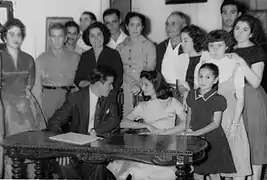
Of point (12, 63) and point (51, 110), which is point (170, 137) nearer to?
point (51, 110)

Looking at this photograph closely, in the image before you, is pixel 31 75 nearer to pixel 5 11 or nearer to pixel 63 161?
pixel 5 11

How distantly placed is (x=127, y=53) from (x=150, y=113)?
2.01 ft

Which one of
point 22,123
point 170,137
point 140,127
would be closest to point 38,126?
point 22,123

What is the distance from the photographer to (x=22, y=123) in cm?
356

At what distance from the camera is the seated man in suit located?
3.21 m

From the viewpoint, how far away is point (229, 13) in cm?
346

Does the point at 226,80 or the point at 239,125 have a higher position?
the point at 226,80

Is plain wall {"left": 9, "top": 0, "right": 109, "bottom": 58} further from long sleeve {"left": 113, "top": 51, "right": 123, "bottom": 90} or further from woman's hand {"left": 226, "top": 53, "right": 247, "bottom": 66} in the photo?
woman's hand {"left": 226, "top": 53, "right": 247, "bottom": 66}

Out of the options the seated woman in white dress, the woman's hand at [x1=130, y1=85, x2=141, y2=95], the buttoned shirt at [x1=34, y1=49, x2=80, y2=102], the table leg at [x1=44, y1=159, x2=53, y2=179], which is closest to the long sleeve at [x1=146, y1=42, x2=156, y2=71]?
the woman's hand at [x1=130, y1=85, x2=141, y2=95]

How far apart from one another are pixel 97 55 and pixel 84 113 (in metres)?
0.58

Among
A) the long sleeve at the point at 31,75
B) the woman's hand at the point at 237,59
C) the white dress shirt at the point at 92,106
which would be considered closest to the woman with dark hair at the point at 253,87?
the woman's hand at the point at 237,59

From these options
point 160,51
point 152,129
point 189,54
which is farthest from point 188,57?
point 152,129

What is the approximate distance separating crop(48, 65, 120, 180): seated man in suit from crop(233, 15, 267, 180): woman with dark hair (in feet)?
2.98

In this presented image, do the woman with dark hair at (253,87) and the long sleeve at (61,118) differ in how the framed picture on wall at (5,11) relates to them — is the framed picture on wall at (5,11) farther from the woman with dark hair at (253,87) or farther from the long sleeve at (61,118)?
the woman with dark hair at (253,87)
